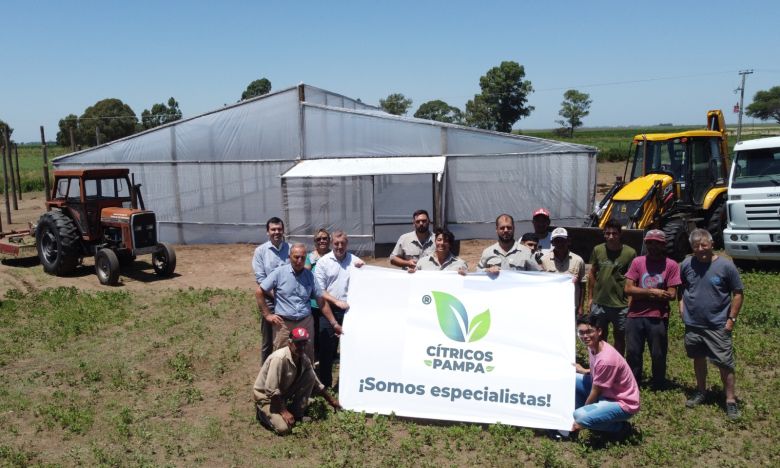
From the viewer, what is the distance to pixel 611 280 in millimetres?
6098

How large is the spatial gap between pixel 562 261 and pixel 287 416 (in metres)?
3.15

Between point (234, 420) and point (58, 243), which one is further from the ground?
point (58, 243)

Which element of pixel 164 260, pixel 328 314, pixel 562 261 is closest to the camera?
pixel 328 314

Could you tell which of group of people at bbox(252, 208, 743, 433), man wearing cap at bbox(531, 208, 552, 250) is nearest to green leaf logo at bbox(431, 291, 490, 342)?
group of people at bbox(252, 208, 743, 433)

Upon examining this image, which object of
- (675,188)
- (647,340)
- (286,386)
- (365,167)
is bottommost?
(286,386)

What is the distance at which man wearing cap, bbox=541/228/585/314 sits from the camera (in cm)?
614

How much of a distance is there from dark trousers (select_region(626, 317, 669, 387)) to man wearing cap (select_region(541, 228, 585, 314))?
0.58 meters

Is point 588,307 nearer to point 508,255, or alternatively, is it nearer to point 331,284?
point 508,255

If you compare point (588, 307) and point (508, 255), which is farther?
point (588, 307)

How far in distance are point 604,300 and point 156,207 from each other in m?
13.9

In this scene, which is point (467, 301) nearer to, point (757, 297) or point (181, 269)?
point (757, 297)

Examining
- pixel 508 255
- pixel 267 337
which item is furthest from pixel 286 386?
pixel 508 255

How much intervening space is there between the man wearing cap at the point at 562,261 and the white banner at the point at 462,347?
0.43 metres

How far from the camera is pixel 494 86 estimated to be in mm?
54438
